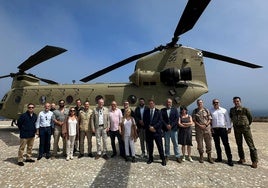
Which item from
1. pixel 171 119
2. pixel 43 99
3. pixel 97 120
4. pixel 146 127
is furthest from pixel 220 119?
pixel 43 99

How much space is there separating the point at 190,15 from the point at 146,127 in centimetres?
453

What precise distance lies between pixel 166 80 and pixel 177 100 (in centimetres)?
137

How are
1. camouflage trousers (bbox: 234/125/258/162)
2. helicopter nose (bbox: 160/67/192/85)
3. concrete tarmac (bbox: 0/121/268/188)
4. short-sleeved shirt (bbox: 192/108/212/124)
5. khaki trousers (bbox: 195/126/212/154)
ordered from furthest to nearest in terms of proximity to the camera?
helicopter nose (bbox: 160/67/192/85), short-sleeved shirt (bbox: 192/108/212/124), khaki trousers (bbox: 195/126/212/154), camouflage trousers (bbox: 234/125/258/162), concrete tarmac (bbox: 0/121/268/188)

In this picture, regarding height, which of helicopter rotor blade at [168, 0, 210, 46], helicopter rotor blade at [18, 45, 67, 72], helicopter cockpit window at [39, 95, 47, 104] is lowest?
helicopter cockpit window at [39, 95, 47, 104]

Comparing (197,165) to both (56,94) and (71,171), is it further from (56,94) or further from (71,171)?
(56,94)

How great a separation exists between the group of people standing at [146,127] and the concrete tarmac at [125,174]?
359mm

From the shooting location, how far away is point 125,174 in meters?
6.09

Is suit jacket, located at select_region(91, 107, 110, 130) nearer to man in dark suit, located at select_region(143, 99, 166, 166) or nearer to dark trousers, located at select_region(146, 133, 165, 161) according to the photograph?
man in dark suit, located at select_region(143, 99, 166, 166)

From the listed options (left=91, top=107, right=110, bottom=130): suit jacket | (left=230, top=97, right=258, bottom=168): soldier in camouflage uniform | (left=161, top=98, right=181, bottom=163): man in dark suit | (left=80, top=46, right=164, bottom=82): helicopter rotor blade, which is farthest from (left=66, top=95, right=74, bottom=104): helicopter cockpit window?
(left=230, top=97, right=258, bottom=168): soldier in camouflage uniform

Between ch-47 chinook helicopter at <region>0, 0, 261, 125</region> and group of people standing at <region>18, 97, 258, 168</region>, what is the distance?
15.8 feet

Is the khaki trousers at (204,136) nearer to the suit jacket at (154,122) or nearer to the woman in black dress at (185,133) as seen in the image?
the woman in black dress at (185,133)

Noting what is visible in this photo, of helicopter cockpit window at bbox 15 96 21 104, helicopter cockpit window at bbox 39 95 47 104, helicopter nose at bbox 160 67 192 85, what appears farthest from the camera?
helicopter cockpit window at bbox 15 96 21 104

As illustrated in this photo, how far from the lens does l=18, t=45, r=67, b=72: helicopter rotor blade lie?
39.6 ft

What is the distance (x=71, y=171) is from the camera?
20.8ft
